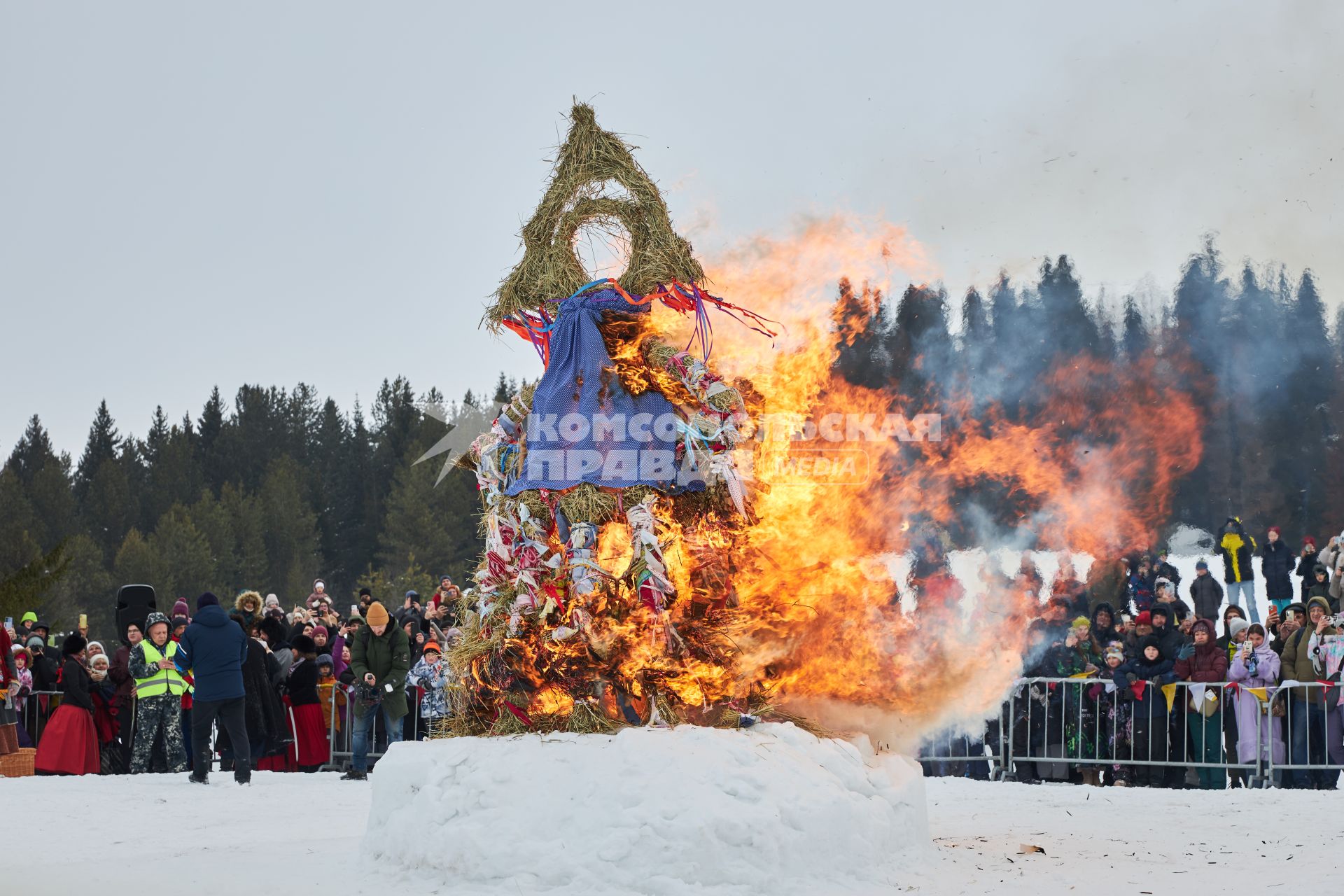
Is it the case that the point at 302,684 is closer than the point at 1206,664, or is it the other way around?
the point at 1206,664

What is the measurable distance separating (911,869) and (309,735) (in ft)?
28.6

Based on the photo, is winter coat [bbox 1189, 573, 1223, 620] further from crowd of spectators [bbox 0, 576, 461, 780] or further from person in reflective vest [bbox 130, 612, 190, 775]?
person in reflective vest [bbox 130, 612, 190, 775]

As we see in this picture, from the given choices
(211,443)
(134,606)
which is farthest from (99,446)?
(134,606)

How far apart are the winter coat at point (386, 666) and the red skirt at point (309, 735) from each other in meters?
1.48

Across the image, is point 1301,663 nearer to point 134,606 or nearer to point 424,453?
point 134,606

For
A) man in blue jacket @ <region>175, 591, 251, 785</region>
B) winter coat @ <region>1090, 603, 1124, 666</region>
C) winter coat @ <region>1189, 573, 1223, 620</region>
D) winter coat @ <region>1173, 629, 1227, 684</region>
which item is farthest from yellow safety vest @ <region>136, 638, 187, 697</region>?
winter coat @ <region>1189, 573, 1223, 620</region>

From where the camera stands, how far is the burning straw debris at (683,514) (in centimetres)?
897

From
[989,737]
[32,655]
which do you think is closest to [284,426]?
[32,655]

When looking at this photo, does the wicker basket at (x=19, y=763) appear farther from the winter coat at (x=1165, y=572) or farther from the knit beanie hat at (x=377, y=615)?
the winter coat at (x=1165, y=572)

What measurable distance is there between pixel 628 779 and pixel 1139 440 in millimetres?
8388

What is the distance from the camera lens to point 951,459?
479 inches

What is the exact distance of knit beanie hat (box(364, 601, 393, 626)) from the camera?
46.0ft

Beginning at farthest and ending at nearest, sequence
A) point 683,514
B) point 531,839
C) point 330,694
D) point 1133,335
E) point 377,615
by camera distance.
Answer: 1. point 330,694
2. point 1133,335
3. point 377,615
4. point 683,514
5. point 531,839

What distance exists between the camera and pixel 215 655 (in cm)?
1303
